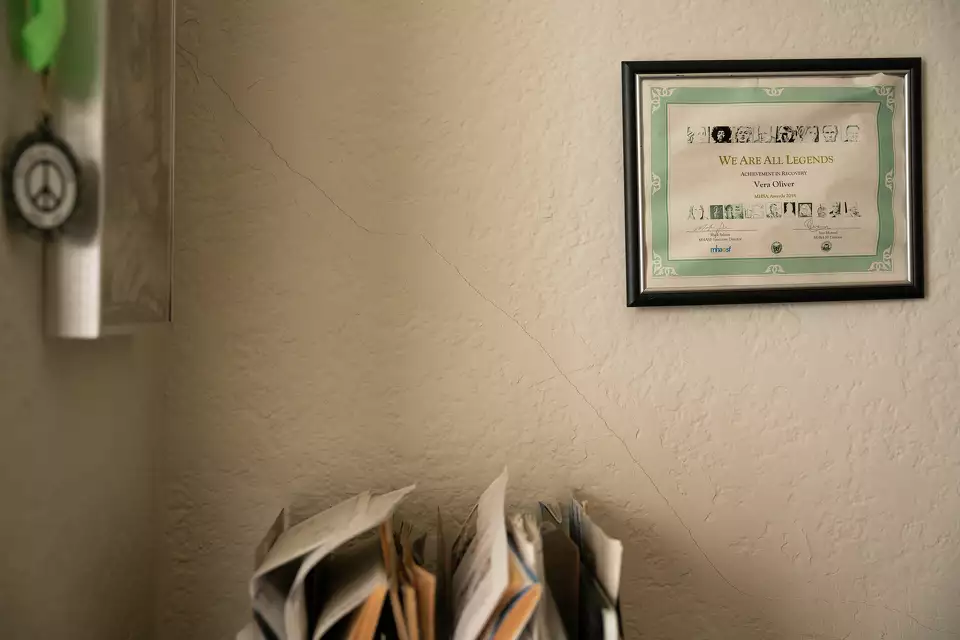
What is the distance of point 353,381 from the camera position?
952mm

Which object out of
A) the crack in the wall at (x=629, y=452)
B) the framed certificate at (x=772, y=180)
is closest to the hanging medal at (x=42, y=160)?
the crack in the wall at (x=629, y=452)

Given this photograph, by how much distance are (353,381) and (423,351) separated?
0.11 meters

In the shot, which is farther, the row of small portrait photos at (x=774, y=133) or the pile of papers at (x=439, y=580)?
the row of small portrait photos at (x=774, y=133)

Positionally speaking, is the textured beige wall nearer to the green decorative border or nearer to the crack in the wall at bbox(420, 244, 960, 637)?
the crack in the wall at bbox(420, 244, 960, 637)

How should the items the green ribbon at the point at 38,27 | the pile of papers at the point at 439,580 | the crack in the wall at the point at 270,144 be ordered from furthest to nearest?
the crack in the wall at the point at 270,144, the pile of papers at the point at 439,580, the green ribbon at the point at 38,27

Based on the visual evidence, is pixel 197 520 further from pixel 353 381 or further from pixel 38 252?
pixel 38 252

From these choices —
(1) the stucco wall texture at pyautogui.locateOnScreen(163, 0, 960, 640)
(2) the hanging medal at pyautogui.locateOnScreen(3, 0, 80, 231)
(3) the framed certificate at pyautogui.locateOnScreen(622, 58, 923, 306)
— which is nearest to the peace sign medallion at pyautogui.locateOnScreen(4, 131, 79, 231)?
(2) the hanging medal at pyautogui.locateOnScreen(3, 0, 80, 231)

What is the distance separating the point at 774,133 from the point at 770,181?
71 millimetres

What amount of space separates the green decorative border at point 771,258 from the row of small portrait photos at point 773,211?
A: 1.9 inches

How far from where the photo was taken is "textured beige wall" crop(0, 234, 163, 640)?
0.60m

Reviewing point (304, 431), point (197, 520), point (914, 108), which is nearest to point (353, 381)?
point (304, 431)

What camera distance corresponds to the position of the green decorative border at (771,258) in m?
0.97
